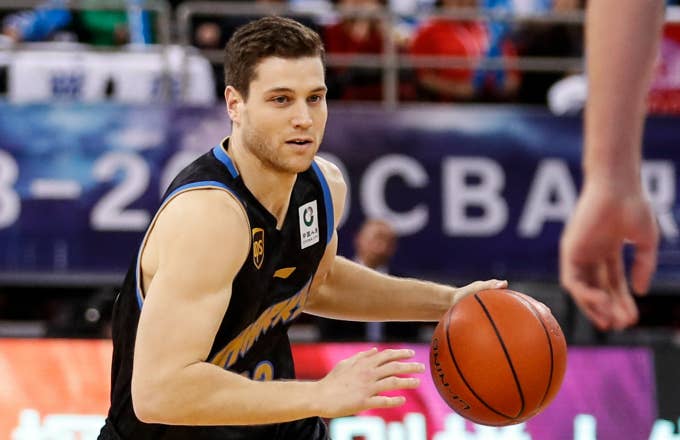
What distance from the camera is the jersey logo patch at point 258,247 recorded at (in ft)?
11.1

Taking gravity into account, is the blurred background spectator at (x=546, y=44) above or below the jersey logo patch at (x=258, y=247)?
below

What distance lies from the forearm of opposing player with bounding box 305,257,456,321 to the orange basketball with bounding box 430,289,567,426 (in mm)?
303

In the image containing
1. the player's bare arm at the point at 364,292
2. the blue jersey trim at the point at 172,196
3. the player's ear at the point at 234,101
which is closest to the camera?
the blue jersey trim at the point at 172,196

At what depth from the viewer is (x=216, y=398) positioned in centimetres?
308

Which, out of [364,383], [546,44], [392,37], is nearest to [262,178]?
[364,383]

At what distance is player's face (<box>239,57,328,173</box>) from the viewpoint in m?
3.32

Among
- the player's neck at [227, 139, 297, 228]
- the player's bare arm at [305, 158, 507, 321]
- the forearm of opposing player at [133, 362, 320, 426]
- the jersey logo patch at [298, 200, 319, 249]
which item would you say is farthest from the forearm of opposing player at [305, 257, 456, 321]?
the forearm of opposing player at [133, 362, 320, 426]

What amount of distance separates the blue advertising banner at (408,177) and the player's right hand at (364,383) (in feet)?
15.7

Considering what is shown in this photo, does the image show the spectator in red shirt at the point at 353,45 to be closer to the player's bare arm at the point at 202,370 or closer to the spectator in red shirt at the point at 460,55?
the spectator in red shirt at the point at 460,55

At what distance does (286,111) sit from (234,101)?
0.21 metres

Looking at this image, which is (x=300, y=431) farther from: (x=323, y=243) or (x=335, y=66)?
(x=335, y=66)

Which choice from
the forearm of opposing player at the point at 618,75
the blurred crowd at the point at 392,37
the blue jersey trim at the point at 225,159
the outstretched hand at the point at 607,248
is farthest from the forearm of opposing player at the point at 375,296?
the blurred crowd at the point at 392,37

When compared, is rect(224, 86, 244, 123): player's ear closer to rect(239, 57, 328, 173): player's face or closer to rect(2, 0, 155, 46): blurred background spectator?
rect(239, 57, 328, 173): player's face

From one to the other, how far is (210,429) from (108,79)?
469 centimetres
